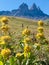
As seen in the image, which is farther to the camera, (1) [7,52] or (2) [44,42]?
(2) [44,42]

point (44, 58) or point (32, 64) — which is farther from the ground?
point (32, 64)

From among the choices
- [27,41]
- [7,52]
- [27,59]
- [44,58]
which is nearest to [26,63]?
[27,59]

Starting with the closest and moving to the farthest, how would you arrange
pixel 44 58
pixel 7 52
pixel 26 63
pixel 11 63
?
pixel 7 52 < pixel 11 63 < pixel 26 63 < pixel 44 58

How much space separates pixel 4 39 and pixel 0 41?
25 centimetres

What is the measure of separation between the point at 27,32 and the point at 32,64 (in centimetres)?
74

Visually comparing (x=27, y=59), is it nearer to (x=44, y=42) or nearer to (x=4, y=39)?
(x=4, y=39)

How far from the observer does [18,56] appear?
16.6 ft

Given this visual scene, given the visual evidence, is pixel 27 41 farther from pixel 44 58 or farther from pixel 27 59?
pixel 44 58

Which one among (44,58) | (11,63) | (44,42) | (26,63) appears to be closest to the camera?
(11,63)

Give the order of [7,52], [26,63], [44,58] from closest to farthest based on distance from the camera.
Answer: [7,52]
[26,63]
[44,58]

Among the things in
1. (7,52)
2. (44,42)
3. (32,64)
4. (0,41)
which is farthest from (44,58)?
(7,52)

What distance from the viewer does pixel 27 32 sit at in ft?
17.6

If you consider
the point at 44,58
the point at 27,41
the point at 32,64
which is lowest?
the point at 44,58

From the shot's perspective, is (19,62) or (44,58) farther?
(44,58)
